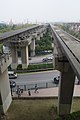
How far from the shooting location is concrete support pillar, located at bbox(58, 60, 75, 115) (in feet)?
46.5

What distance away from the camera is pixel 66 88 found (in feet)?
49.5

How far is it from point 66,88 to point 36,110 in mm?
3801

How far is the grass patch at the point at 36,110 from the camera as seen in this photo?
15.7m

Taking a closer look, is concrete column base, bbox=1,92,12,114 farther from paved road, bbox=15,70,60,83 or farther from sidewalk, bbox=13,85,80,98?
paved road, bbox=15,70,60,83

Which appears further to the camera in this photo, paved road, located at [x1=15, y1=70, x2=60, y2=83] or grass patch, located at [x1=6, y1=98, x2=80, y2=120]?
paved road, located at [x1=15, y1=70, x2=60, y2=83]

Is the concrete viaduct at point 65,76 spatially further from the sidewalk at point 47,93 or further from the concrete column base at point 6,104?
the concrete column base at point 6,104

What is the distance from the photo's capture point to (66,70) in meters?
14.1

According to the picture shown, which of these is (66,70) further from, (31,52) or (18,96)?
(31,52)

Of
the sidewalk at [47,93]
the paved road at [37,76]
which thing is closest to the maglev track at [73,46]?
the sidewalk at [47,93]

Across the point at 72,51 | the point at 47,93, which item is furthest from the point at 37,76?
the point at 72,51

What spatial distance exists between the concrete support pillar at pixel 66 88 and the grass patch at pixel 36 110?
84 cm

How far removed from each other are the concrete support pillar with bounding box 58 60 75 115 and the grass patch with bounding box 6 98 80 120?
838mm

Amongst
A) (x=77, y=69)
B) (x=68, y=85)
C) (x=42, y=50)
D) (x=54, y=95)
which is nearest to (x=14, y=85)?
(x=54, y=95)

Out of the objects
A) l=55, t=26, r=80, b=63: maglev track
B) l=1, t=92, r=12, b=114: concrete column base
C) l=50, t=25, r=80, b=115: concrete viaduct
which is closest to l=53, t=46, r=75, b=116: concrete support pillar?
l=50, t=25, r=80, b=115: concrete viaduct
